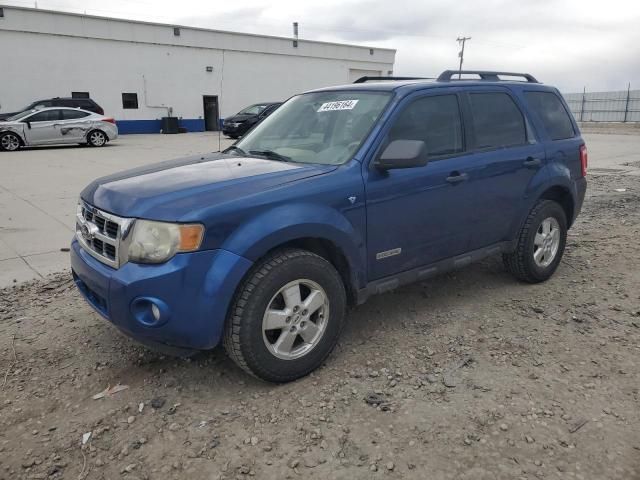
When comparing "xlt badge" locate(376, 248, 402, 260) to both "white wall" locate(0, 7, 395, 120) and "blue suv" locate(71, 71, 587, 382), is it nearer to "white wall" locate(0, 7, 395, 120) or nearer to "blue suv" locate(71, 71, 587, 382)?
"blue suv" locate(71, 71, 587, 382)

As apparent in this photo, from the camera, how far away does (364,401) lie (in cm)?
298

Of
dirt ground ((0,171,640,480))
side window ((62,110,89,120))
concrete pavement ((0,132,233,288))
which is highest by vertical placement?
side window ((62,110,89,120))

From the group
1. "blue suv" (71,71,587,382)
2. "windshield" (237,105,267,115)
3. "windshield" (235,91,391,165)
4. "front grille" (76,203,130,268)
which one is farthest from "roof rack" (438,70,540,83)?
"windshield" (237,105,267,115)

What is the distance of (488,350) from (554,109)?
101 inches

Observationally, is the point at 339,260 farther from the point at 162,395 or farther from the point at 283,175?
the point at 162,395

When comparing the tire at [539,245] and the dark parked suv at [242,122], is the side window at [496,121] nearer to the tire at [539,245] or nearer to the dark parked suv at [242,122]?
the tire at [539,245]

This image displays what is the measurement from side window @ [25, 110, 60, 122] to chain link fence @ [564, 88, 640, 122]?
107ft

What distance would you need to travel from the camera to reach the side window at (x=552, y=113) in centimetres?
469

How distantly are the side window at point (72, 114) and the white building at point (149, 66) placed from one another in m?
5.50

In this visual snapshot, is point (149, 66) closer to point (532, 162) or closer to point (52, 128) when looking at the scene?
point (52, 128)

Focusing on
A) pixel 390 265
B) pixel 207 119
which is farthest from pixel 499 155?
pixel 207 119

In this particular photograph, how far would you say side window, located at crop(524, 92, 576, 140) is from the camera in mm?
4691

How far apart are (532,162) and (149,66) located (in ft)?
97.3

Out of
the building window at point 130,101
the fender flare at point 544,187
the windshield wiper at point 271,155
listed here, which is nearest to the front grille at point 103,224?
the windshield wiper at point 271,155
